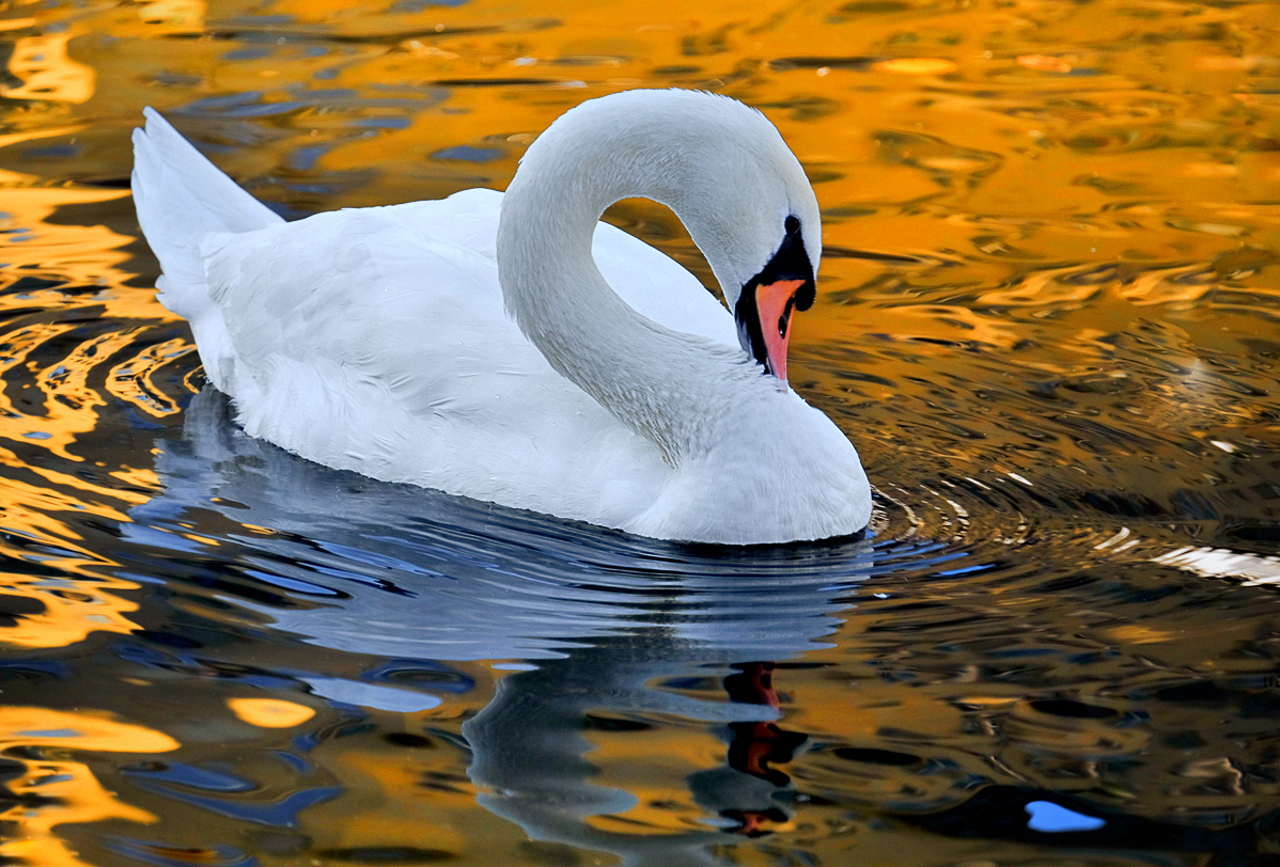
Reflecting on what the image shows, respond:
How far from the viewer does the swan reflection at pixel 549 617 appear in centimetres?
370

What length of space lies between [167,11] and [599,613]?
9.82 metres

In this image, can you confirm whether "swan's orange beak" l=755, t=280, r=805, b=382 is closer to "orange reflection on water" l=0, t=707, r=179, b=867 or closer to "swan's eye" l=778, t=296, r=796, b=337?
"swan's eye" l=778, t=296, r=796, b=337

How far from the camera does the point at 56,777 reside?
3734 millimetres

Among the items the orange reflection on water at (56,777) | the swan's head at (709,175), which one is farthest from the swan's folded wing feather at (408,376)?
the orange reflection on water at (56,777)

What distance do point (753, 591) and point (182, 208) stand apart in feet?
12.0

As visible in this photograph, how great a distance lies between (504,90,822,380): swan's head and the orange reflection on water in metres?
1.99

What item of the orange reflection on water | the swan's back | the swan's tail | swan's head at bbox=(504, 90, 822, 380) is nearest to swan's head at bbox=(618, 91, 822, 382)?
swan's head at bbox=(504, 90, 822, 380)

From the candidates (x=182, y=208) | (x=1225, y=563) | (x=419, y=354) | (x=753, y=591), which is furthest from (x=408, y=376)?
(x=1225, y=563)

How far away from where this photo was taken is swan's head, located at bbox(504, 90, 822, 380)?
490 centimetres

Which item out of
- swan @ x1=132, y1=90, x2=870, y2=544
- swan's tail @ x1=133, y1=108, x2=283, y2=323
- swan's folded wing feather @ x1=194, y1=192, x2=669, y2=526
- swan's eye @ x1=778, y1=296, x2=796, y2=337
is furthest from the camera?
swan's tail @ x1=133, y1=108, x2=283, y2=323

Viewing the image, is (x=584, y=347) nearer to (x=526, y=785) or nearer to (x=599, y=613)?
(x=599, y=613)

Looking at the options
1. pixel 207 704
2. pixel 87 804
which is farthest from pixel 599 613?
pixel 87 804

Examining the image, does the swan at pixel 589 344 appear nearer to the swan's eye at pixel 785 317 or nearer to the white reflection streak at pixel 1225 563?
the swan's eye at pixel 785 317

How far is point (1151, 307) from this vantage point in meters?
7.27
